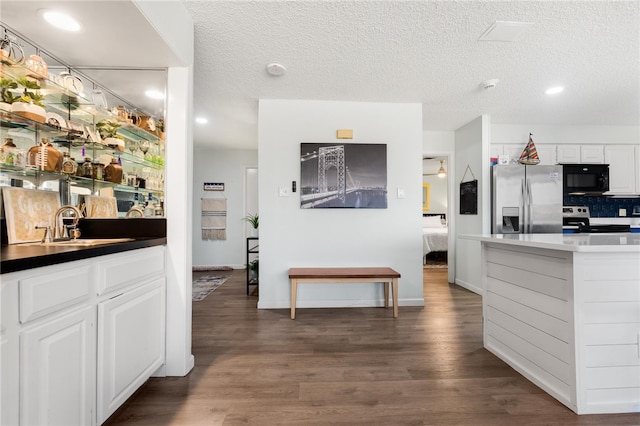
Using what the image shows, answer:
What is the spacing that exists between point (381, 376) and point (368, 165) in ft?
7.31

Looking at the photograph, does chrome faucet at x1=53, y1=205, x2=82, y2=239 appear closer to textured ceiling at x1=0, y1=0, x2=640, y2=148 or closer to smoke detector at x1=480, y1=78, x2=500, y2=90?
textured ceiling at x1=0, y1=0, x2=640, y2=148

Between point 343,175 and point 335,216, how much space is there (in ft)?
1.63

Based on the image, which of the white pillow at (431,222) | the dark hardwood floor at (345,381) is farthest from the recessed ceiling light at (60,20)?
the white pillow at (431,222)

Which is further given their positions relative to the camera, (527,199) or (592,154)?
(592,154)

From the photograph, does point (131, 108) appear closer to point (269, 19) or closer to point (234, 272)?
point (269, 19)

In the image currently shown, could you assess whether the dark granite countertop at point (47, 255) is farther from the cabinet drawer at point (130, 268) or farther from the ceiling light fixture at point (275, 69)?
the ceiling light fixture at point (275, 69)

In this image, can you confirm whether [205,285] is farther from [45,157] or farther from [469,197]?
[469,197]

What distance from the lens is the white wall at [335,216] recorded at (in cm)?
327

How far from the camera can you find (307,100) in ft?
10.8

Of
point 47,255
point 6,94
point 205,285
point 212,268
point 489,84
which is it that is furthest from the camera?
point 212,268

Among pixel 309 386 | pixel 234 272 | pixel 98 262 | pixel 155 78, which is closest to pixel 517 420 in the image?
pixel 309 386

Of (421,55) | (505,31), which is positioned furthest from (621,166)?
(421,55)

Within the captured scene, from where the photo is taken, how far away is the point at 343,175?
10.8 ft

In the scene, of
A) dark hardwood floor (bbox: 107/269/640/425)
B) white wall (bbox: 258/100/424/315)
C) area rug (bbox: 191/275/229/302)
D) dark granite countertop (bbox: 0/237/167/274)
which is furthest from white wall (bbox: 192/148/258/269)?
dark granite countertop (bbox: 0/237/167/274)
